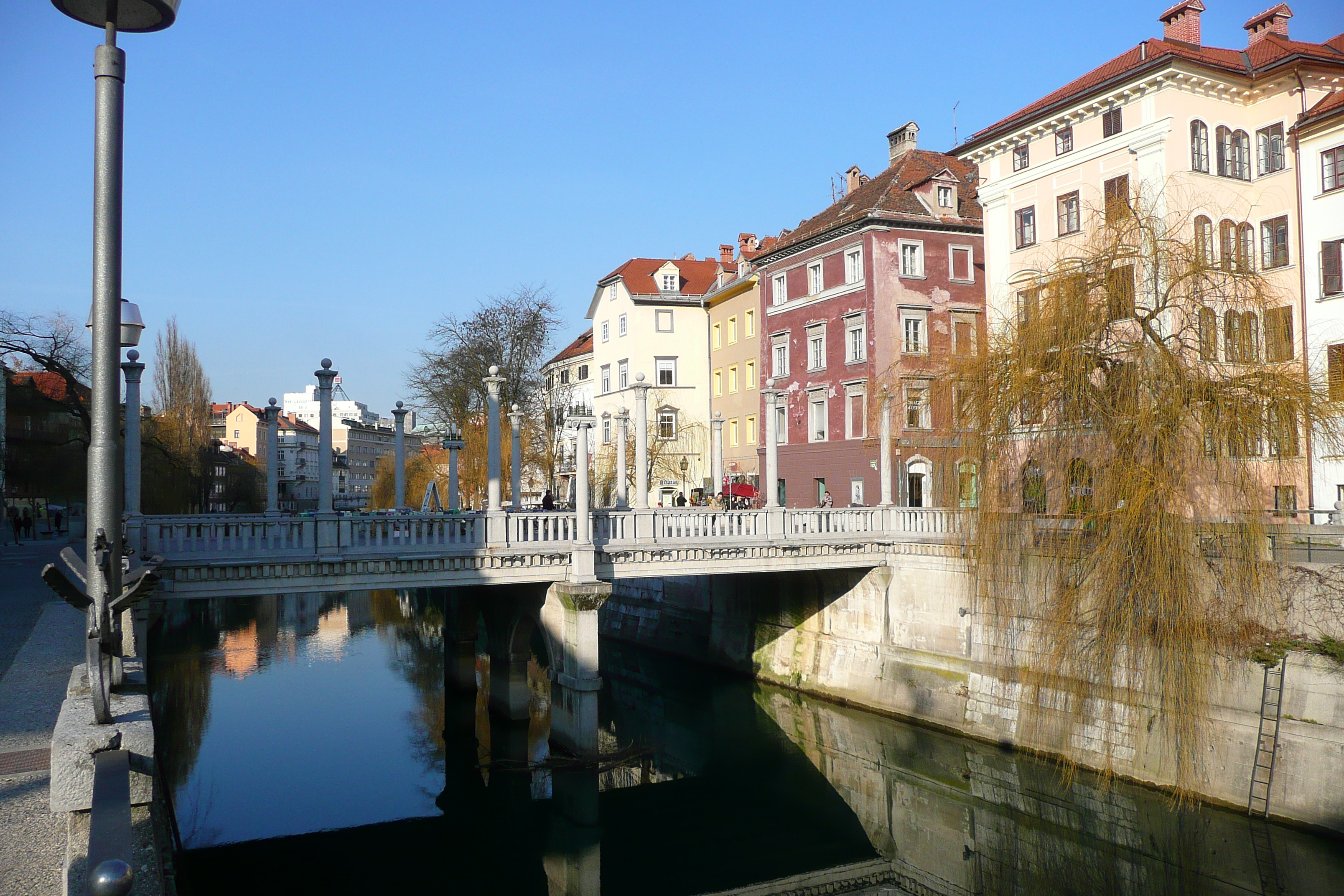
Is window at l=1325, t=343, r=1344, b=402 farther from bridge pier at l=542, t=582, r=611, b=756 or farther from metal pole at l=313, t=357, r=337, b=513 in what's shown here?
metal pole at l=313, t=357, r=337, b=513

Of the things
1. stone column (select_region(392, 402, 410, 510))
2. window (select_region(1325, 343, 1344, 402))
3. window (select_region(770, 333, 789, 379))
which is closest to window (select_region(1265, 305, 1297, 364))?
window (select_region(1325, 343, 1344, 402))

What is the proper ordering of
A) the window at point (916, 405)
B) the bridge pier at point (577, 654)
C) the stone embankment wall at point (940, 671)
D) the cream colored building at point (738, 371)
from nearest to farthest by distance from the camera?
the stone embankment wall at point (940, 671) < the window at point (916, 405) < the bridge pier at point (577, 654) < the cream colored building at point (738, 371)

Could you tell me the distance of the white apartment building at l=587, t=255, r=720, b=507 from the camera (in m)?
54.4

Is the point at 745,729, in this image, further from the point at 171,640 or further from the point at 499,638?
the point at 171,640

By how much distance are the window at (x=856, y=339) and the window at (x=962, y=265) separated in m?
4.46

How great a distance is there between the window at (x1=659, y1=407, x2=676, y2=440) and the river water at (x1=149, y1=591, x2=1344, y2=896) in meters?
24.9

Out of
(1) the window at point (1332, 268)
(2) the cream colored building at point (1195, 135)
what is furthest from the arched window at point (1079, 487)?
(1) the window at point (1332, 268)

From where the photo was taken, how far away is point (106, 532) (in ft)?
21.6

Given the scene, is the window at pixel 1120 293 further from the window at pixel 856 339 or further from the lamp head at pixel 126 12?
the window at pixel 856 339

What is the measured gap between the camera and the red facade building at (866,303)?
3816cm

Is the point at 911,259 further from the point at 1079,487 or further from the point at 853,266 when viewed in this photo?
the point at 1079,487

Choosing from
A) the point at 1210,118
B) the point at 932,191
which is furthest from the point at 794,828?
the point at 932,191

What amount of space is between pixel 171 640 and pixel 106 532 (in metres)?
37.3

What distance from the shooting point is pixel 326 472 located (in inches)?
771
